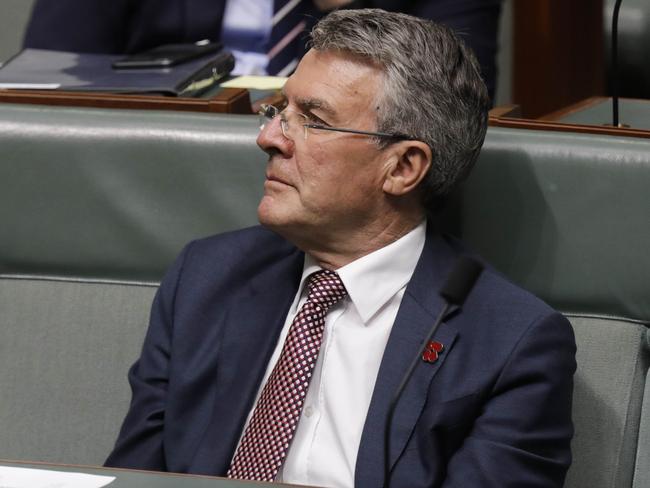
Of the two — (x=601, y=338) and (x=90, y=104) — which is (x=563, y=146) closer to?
(x=601, y=338)

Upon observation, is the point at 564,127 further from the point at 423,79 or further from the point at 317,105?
the point at 317,105

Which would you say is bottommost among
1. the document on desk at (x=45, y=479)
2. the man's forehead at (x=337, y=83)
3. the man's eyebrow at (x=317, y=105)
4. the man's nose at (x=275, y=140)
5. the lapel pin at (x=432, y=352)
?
the lapel pin at (x=432, y=352)

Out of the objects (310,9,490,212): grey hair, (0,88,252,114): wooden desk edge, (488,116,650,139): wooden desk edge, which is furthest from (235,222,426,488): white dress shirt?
(0,88,252,114): wooden desk edge

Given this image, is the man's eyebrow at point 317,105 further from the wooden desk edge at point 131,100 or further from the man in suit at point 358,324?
the wooden desk edge at point 131,100

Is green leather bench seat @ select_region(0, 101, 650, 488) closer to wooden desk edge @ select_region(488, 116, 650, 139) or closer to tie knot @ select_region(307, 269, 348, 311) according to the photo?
wooden desk edge @ select_region(488, 116, 650, 139)

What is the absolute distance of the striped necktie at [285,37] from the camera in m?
2.49

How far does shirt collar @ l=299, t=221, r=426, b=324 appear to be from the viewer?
1.68m

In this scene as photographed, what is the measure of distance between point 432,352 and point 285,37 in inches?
42.4

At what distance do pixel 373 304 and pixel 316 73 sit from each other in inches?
12.4

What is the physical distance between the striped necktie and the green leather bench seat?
639 mm

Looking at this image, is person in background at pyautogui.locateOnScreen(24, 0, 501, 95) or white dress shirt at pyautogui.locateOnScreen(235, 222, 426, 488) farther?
person in background at pyautogui.locateOnScreen(24, 0, 501, 95)

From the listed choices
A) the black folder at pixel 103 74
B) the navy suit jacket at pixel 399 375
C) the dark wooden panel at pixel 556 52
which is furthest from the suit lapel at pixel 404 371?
the dark wooden panel at pixel 556 52

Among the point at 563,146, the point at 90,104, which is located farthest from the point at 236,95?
the point at 563,146

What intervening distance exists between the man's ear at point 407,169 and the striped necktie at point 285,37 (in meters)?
0.84
